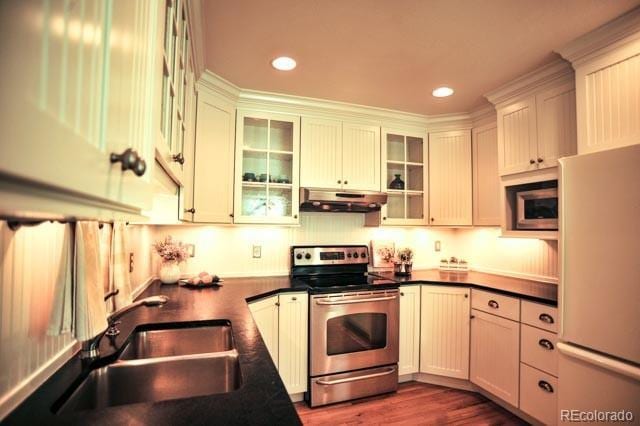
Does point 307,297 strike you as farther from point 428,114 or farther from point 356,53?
point 428,114

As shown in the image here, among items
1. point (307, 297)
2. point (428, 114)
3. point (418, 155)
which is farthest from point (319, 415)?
point (428, 114)

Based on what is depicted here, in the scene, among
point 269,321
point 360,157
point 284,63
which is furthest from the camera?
point 360,157

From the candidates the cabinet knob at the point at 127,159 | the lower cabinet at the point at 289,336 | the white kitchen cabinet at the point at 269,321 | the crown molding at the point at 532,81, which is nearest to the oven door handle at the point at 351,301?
the lower cabinet at the point at 289,336

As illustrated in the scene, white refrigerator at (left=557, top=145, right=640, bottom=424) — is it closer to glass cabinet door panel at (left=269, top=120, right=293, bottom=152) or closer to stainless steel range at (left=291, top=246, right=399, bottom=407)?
stainless steel range at (left=291, top=246, right=399, bottom=407)

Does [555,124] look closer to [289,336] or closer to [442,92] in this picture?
[442,92]

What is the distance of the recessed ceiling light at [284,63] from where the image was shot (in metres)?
2.00

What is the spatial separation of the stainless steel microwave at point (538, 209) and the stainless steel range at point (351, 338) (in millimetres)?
1110

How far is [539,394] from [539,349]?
0.29 meters

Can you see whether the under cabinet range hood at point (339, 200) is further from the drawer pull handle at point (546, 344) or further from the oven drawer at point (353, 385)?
the drawer pull handle at point (546, 344)

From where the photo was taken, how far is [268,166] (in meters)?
2.58

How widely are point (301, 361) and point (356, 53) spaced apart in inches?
87.3

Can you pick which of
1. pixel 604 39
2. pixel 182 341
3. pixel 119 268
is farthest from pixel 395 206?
pixel 119 268

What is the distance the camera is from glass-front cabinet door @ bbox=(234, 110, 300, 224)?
8.20 feet

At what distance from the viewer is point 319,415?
7.14 feet
